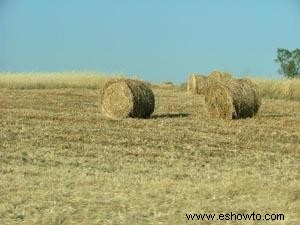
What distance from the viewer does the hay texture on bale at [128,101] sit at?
15.0 metres

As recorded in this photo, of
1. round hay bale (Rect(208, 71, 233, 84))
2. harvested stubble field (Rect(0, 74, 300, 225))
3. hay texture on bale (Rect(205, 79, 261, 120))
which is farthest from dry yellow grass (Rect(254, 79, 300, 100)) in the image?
harvested stubble field (Rect(0, 74, 300, 225))

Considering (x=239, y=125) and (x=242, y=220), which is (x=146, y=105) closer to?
(x=239, y=125)

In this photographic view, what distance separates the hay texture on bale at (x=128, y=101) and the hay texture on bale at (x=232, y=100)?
4.69ft

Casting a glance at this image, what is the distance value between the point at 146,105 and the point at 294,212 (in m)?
9.64

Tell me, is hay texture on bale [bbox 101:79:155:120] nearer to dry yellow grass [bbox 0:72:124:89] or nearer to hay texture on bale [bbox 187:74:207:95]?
hay texture on bale [bbox 187:74:207:95]

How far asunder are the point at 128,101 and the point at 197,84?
40.1ft

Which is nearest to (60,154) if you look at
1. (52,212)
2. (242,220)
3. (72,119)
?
(52,212)

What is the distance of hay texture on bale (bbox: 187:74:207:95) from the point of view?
26.9 m

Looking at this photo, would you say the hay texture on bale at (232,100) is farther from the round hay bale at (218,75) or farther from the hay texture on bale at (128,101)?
the round hay bale at (218,75)

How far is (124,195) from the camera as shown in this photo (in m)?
6.17

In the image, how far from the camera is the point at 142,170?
766cm

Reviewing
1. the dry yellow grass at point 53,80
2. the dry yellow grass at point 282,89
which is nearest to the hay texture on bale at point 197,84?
the dry yellow grass at point 282,89

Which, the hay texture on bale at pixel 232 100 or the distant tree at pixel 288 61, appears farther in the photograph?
the distant tree at pixel 288 61

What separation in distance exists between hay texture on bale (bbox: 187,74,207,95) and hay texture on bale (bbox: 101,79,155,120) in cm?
1128
